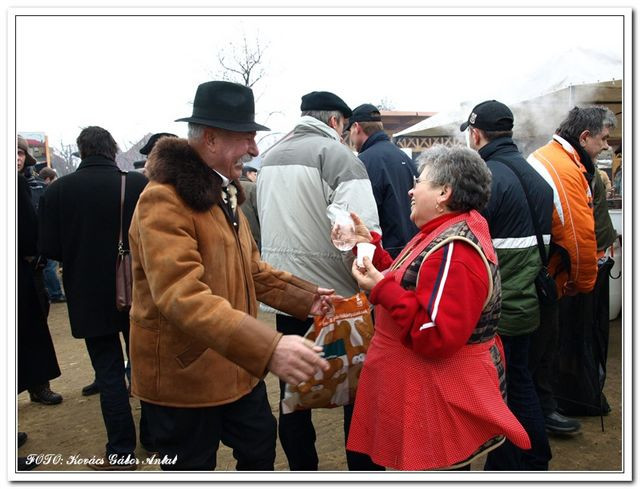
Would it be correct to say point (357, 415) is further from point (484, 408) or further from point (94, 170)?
point (94, 170)

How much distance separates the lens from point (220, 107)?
2.24 metres

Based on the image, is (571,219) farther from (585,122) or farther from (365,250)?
(365,250)

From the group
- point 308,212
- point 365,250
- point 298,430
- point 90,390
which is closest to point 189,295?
point 365,250

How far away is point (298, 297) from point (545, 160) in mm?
1973

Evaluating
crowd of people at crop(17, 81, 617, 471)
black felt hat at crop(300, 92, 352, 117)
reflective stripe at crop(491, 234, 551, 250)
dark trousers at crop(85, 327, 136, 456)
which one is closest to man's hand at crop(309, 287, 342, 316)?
crowd of people at crop(17, 81, 617, 471)

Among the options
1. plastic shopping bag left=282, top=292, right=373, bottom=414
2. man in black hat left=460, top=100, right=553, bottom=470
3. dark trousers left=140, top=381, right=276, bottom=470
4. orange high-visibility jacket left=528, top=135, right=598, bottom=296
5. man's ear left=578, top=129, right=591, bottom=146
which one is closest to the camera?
dark trousers left=140, top=381, right=276, bottom=470

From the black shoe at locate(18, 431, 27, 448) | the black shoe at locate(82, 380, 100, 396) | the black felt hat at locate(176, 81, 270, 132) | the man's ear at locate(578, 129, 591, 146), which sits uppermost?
the man's ear at locate(578, 129, 591, 146)

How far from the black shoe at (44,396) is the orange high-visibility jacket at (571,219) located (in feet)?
14.3

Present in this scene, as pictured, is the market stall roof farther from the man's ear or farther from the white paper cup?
the white paper cup

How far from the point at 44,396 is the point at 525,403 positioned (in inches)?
163

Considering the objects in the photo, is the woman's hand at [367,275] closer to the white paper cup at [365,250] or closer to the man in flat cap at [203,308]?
the white paper cup at [365,250]

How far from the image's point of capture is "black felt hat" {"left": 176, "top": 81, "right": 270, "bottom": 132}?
2.24 meters

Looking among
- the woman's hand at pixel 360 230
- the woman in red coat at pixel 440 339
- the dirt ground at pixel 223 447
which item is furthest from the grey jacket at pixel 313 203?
the dirt ground at pixel 223 447

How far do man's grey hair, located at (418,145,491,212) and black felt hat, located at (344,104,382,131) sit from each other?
2419 millimetres
